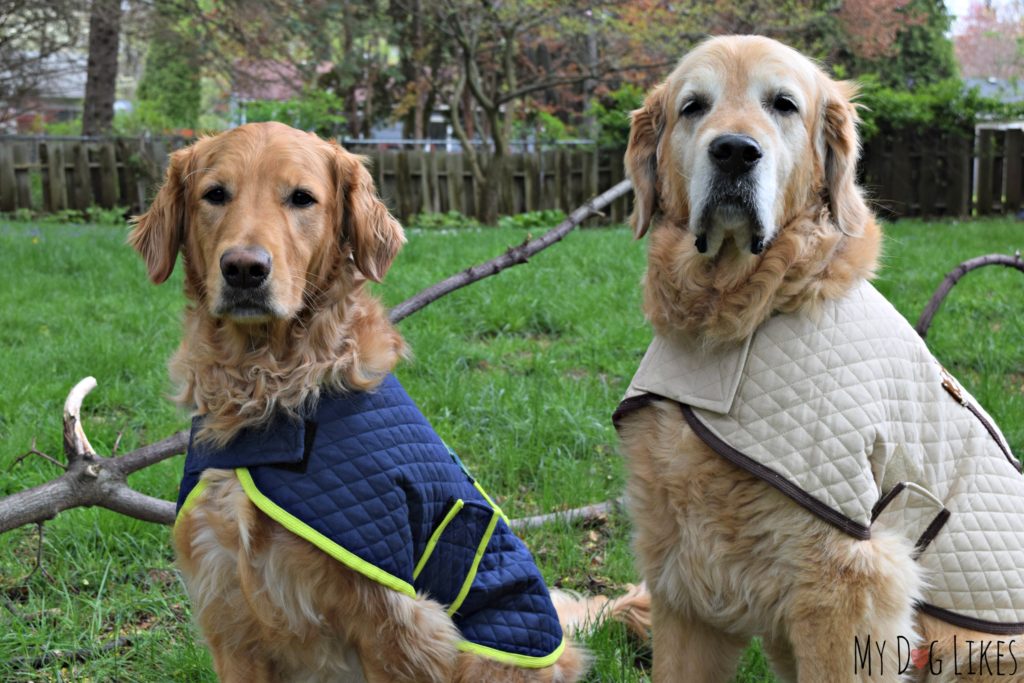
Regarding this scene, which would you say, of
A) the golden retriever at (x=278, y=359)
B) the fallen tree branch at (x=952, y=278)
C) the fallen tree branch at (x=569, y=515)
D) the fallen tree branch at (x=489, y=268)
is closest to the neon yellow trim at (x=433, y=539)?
the golden retriever at (x=278, y=359)

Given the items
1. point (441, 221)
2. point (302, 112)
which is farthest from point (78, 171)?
point (441, 221)

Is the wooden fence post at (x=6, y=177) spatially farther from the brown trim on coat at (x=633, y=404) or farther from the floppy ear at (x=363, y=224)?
the brown trim on coat at (x=633, y=404)

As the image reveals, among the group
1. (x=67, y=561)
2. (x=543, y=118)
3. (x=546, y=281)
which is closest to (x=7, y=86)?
(x=543, y=118)

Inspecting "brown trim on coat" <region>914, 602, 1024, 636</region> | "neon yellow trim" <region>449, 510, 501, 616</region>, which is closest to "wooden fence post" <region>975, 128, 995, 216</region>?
"brown trim on coat" <region>914, 602, 1024, 636</region>

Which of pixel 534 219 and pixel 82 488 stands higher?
pixel 534 219

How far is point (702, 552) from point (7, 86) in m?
17.7

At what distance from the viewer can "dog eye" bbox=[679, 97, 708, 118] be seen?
9.55 feet

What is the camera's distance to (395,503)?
2570mm

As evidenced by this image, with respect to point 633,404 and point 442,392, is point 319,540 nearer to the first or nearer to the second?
point 633,404

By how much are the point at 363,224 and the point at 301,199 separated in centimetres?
22

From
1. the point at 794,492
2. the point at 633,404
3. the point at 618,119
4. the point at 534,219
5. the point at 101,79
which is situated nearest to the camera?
the point at 794,492

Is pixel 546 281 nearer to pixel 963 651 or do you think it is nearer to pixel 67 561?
pixel 67 561

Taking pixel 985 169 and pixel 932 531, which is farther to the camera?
pixel 985 169

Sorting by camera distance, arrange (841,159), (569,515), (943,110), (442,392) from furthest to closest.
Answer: (943,110), (442,392), (569,515), (841,159)
